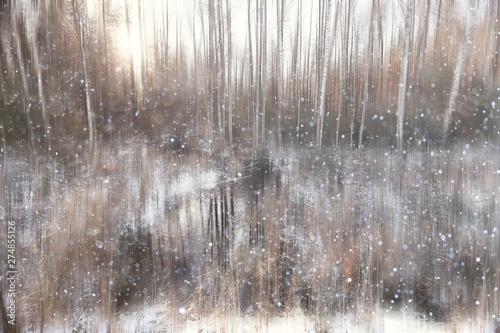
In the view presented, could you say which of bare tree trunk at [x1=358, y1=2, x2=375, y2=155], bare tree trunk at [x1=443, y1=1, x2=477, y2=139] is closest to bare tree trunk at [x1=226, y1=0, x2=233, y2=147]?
bare tree trunk at [x1=358, y1=2, x2=375, y2=155]

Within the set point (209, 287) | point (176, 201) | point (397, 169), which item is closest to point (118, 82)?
point (176, 201)

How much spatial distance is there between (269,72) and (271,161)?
268 mm

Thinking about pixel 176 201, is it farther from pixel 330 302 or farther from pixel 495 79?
pixel 495 79

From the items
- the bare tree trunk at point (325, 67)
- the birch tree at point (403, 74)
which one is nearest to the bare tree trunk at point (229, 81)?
the bare tree trunk at point (325, 67)

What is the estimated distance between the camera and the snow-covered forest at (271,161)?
2.93ft

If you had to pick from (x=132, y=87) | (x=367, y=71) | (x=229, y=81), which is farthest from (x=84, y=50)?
(x=367, y=71)

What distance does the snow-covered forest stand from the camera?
2.93 feet

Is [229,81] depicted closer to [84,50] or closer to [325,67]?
[325,67]

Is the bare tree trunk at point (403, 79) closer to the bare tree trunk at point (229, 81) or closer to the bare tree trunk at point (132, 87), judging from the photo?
the bare tree trunk at point (229, 81)

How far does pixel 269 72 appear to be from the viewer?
2.97ft

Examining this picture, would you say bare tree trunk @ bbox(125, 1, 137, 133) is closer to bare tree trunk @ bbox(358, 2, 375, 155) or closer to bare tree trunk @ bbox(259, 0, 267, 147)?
bare tree trunk @ bbox(259, 0, 267, 147)

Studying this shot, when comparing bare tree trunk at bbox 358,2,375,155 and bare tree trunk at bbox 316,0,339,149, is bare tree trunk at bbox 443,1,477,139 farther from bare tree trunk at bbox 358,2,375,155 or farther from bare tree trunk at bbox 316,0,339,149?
bare tree trunk at bbox 316,0,339,149

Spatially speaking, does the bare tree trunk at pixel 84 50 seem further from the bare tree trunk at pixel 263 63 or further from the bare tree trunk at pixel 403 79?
Result: the bare tree trunk at pixel 403 79

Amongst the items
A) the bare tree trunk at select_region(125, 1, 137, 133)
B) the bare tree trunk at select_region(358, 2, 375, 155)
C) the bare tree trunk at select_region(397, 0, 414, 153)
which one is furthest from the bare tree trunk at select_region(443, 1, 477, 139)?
the bare tree trunk at select_region(125, 1, 137, 133)
